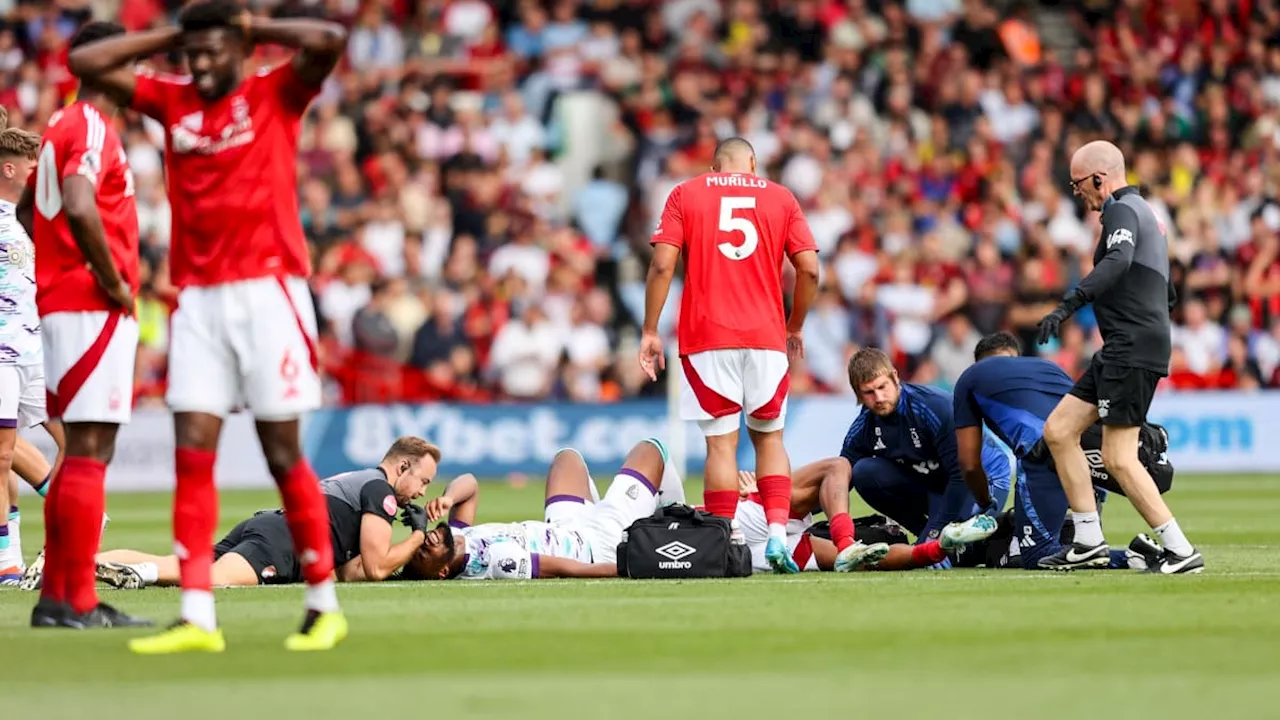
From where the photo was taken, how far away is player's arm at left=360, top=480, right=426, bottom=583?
34.5ft

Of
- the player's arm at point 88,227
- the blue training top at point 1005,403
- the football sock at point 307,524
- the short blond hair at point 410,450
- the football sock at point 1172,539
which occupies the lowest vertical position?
the football sock at point 1172,539

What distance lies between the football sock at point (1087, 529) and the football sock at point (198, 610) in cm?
538

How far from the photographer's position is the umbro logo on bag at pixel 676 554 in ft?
35.5

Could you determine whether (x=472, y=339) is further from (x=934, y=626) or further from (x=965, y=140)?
(x=934, y=626)

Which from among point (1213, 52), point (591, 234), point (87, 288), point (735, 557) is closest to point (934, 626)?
point (735, 557)

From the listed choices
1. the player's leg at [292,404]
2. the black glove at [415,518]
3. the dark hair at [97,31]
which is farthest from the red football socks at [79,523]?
Answer: the black glove at [415,518]

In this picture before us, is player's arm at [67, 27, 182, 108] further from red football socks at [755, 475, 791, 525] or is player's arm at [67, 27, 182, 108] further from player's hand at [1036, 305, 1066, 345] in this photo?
red football socks at [755, 475, 791, 525]

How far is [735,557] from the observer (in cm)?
1093

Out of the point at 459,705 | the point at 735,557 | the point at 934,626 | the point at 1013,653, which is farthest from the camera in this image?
the point at 735,557

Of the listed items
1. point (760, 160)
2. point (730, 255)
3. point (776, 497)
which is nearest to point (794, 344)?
point (730, 255)

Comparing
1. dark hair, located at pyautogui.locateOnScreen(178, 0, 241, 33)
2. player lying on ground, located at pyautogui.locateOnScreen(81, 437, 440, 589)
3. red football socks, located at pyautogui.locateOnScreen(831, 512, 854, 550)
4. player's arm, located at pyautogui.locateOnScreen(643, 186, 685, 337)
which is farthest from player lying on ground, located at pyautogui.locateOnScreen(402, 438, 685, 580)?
dark hair, located at pyautogui.locateOnScreen(178, 0, 241, 33)

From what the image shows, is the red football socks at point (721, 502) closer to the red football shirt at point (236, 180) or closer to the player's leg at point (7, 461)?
the player's leg at point (7, 461)

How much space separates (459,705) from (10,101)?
70.2ft

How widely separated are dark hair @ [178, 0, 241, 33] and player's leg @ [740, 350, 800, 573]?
5040 mm
